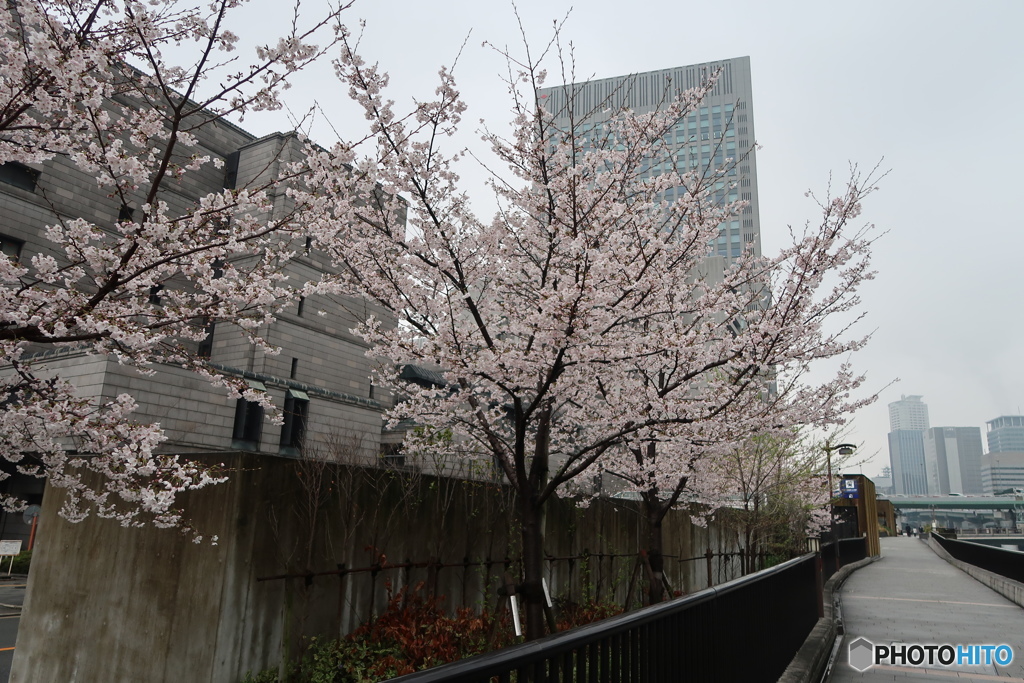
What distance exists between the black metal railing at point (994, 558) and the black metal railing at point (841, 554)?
14.9 ft

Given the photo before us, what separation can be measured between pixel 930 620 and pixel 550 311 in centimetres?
1358

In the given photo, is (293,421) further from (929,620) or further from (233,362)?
(929,620)

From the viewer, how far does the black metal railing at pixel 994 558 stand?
19.7 metres

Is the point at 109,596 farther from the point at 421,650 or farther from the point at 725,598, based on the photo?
the point at 725,598

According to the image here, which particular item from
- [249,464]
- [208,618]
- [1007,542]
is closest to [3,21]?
[249,464]

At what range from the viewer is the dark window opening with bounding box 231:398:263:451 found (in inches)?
1042

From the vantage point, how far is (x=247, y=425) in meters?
27.2

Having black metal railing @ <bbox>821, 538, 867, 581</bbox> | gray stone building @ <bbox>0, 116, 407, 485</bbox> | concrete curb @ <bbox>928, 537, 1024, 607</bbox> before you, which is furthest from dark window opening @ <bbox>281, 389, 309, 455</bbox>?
concrete curb @ <bbox>928, 537, 1024, 607</bbox>

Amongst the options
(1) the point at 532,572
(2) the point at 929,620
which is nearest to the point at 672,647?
(1) the point at 532,572

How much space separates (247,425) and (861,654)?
23.6 metres

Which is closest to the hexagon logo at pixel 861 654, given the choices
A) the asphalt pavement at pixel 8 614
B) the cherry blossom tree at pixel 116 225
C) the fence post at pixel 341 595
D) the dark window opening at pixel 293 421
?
the fence post at pixel 341 595

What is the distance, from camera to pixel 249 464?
23.7 ft

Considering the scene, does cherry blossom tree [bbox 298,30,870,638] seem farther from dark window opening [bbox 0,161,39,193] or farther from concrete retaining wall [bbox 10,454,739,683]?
dark window opening [bbox 0,161,39,193]

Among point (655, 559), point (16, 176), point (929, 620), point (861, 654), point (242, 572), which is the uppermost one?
point (16, 176)
